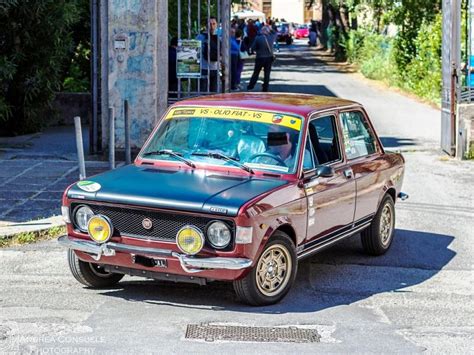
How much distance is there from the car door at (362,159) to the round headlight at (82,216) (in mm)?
2455

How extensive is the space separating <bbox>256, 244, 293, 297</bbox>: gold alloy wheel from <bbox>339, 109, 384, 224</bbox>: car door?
Answer: 1419 mm

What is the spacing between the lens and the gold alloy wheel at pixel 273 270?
6777 millimetres

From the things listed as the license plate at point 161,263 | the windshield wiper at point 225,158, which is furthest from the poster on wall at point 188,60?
the license plate at point 161,263

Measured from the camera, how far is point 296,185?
717cm

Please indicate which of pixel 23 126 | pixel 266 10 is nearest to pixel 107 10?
pixel 23 126

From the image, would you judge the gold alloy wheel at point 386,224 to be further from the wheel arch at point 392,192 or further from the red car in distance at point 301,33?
the red car in distance at point 301,33

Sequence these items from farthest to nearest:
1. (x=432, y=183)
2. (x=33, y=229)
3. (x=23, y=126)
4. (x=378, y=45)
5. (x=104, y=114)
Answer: (x=378, y=45), (x=23, y=126), (x=104, y=114), (x=432, y=183), (x=33, y=229)

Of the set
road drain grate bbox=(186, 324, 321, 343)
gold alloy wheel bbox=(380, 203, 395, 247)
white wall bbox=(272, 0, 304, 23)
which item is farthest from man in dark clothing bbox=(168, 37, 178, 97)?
white wall bbox=(272, 0, 304, 23)

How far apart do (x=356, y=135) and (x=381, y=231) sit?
98 cm

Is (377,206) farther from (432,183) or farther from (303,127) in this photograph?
(432,183)

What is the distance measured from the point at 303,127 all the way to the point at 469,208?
454cm

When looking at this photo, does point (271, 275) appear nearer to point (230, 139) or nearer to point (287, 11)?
point (230, 139)

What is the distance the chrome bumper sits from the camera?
645 cm

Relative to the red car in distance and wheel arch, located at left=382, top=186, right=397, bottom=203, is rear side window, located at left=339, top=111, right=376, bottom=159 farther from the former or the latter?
the red car in distance
